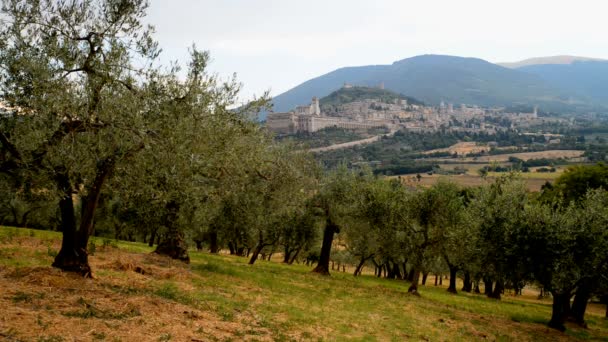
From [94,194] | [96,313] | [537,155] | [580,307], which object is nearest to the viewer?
[96,313]

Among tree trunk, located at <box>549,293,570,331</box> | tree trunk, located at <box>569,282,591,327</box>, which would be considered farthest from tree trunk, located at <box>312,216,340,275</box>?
tree trunk, located at <box>569,282,591,327</box>

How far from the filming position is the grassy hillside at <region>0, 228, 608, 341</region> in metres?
12.9

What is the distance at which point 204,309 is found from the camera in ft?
55.7

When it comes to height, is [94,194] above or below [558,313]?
above

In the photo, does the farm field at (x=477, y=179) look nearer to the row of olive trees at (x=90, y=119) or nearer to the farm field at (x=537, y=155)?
the farm field at (x=537, y=155)

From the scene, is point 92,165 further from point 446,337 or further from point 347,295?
point 347,295

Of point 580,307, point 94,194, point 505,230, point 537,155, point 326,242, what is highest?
point 537,155

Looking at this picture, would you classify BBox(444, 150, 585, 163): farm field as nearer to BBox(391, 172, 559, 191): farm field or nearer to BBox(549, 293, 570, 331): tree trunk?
BBox(391, 172, 559, 191): farm field

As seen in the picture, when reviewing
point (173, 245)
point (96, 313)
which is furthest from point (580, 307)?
point (96, 313)

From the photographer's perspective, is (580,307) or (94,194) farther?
(580,307)

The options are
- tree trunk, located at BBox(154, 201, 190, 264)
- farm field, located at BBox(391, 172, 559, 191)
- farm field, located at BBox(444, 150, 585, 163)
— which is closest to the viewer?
tree trunk, located at BBox(154, 201, 190, 264)

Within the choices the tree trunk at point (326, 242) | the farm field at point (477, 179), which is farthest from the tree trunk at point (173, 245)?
the farm field at point (477, 179)

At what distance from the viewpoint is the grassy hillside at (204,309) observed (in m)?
12.9

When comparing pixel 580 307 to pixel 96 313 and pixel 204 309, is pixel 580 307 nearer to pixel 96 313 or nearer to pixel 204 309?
pixel 204 309
